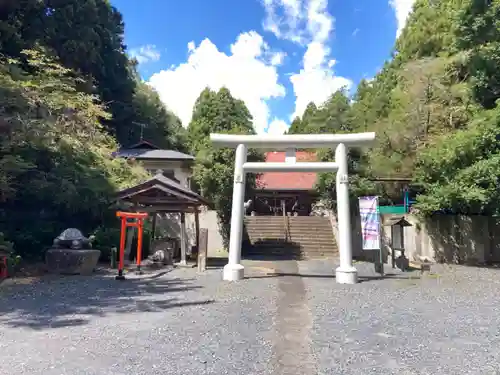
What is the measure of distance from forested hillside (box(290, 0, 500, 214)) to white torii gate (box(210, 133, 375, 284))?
11.3 ft

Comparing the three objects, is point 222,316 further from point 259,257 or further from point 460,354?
point 259,257

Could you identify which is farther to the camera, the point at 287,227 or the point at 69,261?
the point at 287,227

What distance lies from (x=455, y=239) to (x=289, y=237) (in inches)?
270

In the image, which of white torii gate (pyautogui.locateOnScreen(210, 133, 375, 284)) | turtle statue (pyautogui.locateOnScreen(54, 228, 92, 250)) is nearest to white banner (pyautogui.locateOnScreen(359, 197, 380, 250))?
white torii gate (pyautogui.locateOnScreen(210, 133, 375, 284))

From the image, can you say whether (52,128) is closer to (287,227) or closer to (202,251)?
(202,251)

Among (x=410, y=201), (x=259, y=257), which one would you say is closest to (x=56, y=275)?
(x=259, y=257)

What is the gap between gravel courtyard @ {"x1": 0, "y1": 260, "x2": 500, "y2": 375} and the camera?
166 inches

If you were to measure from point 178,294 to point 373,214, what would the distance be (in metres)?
5.90

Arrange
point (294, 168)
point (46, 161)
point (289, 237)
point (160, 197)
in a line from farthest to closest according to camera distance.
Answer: point (289, 237)
point (46, 161)
point (160, 197)
point (294, 168)

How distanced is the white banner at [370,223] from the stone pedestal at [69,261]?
7.17m

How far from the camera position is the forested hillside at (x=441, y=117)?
39.7 feet

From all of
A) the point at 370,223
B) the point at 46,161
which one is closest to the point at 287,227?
the point at 370,223

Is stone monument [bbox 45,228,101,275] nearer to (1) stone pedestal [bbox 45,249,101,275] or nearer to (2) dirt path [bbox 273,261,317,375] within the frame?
(1) stone pedestal [bbox 45,249,101,275]

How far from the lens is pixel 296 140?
1096 cm
